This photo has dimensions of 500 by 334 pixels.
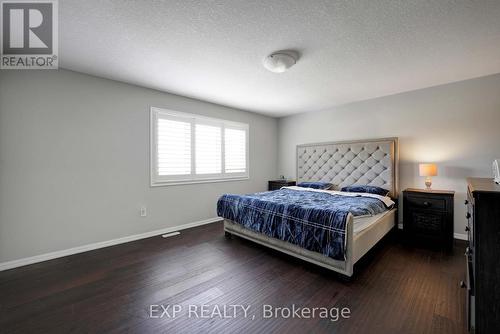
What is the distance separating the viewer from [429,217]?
2.99 metres

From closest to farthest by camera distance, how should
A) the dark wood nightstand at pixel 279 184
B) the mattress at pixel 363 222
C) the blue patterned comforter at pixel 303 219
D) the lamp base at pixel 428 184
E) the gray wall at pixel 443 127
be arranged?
the blue patterned comforter at pixel 303 219, the mattress at pixel 363 222, the gray wall at pixel 443 127, the lamp base at pixel 428 184, the dark wood nightstand at pixel 279 184

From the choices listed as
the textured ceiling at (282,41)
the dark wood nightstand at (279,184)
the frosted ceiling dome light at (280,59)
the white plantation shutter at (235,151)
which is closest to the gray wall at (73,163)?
the textured ceiling at (282,41)

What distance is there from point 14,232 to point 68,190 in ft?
2.17

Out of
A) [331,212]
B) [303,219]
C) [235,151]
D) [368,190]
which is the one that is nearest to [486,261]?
[331,212]

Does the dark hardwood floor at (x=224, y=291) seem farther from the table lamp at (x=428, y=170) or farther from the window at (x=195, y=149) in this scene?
the window at (x=195, y=149)

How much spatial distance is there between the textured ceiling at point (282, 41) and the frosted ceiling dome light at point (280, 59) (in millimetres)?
84

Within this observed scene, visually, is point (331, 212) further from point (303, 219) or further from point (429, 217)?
point (429, 217)

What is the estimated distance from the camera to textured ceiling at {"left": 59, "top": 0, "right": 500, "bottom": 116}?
1.71 metres

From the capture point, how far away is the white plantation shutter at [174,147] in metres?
3.63

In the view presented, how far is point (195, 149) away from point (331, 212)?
283cm

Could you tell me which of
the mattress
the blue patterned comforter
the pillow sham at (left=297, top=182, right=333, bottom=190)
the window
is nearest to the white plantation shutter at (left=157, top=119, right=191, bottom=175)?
the window

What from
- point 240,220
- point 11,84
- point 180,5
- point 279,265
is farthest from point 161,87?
point 279,265

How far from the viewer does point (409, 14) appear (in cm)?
177

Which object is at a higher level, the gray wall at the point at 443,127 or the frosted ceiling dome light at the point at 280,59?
the frosted ceiling dome light at the point at 280,59
